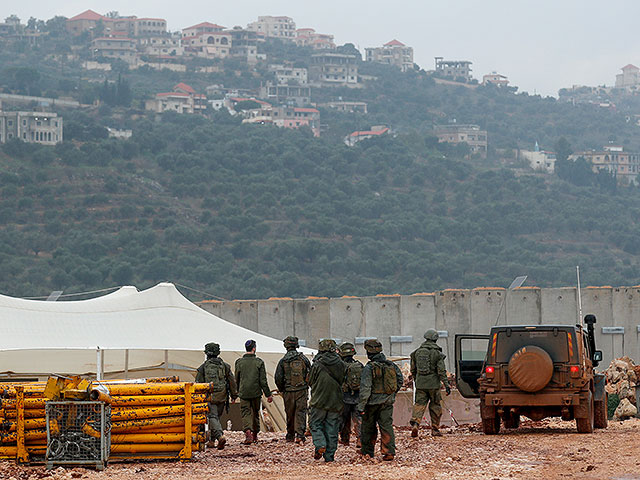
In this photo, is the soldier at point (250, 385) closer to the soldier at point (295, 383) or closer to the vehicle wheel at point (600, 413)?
the soldier at point (295, 383)

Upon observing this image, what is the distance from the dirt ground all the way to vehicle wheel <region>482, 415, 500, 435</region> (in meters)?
0.24

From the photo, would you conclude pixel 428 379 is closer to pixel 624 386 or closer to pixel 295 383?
pixel 295 383

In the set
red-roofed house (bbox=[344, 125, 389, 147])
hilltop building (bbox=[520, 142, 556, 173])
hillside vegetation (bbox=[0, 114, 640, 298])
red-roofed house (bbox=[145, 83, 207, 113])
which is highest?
red-roofed house (bbox=[145, 83, 207, 113])

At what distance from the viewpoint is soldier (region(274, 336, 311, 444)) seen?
15.0 metres

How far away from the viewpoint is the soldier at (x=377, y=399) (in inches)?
476

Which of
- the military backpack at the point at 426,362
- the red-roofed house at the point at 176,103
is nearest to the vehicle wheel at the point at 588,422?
the military backpack at the point at 426,362

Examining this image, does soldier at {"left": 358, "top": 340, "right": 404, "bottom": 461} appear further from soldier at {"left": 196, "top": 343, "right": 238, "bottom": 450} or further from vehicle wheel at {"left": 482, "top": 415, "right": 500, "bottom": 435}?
vehicle wheel at {"left": 482, "top": 415, "right": 500, "bottom": 435}

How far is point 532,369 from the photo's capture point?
14836 mm

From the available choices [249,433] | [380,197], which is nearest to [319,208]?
[380,197]

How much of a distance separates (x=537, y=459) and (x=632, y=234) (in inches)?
4331

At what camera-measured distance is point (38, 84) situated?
183000 mm

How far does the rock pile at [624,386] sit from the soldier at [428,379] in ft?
20.4

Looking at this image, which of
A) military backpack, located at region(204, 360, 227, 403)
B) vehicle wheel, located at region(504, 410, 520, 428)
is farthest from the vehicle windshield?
military backpack, located at region(204, 360, 227, 403)

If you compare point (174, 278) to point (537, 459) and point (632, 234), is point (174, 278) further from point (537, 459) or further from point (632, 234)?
point (537, 459)
